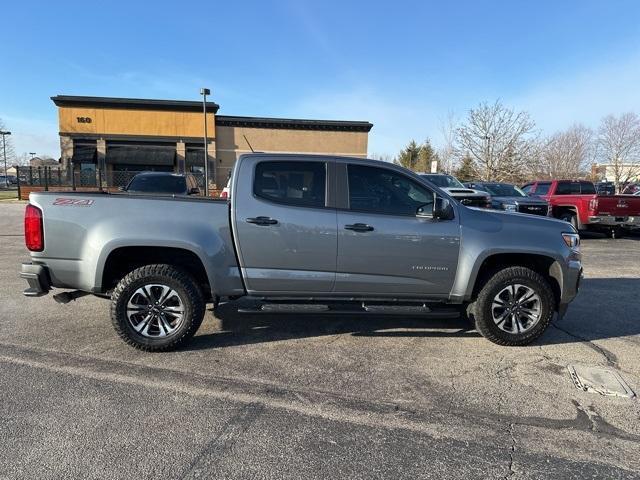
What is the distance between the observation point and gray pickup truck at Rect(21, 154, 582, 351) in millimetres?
4168

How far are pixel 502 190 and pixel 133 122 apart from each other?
87.7ft

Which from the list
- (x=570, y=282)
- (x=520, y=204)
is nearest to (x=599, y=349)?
(x=570, y=282)

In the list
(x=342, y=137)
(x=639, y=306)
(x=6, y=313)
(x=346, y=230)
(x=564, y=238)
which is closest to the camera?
(x=346, y=230)

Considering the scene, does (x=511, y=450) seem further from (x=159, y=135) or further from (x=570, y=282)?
(x=159, y=135)

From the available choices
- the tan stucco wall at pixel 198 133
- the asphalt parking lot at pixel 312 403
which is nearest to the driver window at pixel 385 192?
the asphalt parking lot at pixel 312 403

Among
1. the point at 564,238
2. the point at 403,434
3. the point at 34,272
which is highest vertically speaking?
the point at 564,238

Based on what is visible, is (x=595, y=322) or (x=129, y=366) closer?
(x=129, y=366)

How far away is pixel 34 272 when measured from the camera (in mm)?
4145

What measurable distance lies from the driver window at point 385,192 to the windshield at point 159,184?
308 inches

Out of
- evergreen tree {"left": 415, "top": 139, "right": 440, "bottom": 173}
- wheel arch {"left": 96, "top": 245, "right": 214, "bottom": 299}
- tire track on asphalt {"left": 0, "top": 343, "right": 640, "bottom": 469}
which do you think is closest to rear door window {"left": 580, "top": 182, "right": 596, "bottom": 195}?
tire track on asphalt {"left": 0, "top": 343, "right": 640, "bottom": 469}

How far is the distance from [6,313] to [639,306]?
27.7 feet

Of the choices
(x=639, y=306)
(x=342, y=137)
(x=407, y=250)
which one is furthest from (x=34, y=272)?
(x=342, y=137)

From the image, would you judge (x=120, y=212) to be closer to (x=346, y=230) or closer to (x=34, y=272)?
(x=34, y=272)

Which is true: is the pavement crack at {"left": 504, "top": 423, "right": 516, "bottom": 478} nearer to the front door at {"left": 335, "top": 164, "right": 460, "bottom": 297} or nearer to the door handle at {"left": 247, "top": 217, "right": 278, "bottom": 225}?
the front door at {"left": 335, "top": 164, "right": 460, "bottom": 297}
